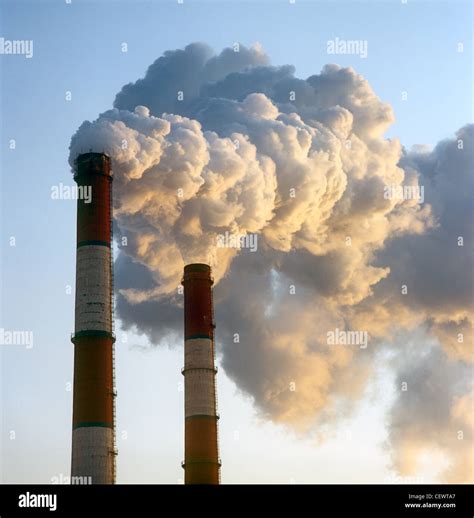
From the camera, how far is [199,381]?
56.4m

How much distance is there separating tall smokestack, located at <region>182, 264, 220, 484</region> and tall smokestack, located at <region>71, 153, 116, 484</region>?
5929mm

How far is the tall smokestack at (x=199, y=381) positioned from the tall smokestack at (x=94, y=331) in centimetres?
593

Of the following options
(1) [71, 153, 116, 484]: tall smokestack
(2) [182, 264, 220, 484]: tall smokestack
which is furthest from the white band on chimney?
(2) [182, 264, 220, 484]: tall smokestack

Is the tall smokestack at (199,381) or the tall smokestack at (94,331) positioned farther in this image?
the tall smokestack at (199,381)

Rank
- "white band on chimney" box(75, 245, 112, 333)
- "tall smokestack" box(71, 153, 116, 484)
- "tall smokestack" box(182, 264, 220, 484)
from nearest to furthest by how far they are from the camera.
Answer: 1. "tall smokestack" box(71, 153, 116, 484)
2. "white band on chimney" box(75, 245, 112, 333)
3. "tall smokestack" box(182, 264, 220, 484)

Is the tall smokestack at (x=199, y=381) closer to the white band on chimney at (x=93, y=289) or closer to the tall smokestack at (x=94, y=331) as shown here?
the tall smokestack at (x=94, y=331)

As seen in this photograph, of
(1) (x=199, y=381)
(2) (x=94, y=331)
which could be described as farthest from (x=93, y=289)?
Answer: (1) (x=199, y=381)

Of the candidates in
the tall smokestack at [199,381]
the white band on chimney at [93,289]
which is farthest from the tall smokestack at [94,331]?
the tall smokestack at [199,381]

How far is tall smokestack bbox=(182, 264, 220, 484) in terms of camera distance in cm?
5453

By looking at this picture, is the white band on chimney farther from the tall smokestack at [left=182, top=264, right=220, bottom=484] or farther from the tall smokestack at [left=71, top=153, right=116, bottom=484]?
the tall smokestack at [left=182, top=264, right=220, bottom=484]

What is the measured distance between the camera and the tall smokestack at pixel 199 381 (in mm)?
54531

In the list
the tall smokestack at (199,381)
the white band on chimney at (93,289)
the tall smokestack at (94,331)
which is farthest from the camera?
the tall smokestack at (199,381)
